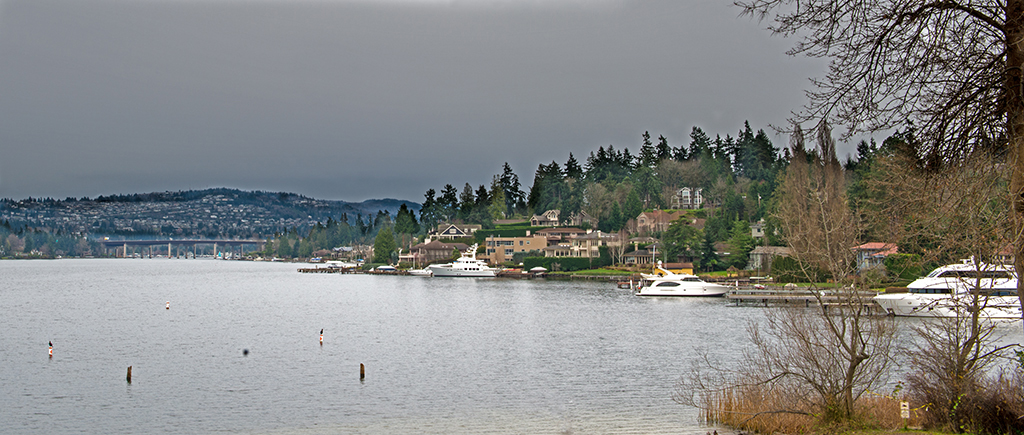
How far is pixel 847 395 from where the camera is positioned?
15008mm

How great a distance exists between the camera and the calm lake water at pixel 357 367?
20.7 metres

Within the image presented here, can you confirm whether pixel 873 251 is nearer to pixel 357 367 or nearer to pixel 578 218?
pixel 357 367

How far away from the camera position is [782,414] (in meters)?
16.9

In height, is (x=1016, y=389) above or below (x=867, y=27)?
below

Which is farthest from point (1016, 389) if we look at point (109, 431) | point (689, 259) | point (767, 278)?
A: point (689, 259)

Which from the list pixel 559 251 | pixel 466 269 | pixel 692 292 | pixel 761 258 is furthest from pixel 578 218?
pixel 692 292

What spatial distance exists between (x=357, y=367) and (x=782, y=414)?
18.2 metres

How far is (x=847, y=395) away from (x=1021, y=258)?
693 cm

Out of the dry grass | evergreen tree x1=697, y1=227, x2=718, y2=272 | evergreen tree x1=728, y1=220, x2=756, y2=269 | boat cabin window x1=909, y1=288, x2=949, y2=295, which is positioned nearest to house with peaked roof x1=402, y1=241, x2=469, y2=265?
evergreen tree x1=697, y1=227, x2=718, y2=272

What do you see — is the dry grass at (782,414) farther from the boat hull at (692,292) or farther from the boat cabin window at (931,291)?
the boat hull at (692,292)

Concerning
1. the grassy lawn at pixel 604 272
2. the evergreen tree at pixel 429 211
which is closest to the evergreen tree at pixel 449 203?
the evergreen tree at pixel 429 211

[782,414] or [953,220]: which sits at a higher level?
[953,220]

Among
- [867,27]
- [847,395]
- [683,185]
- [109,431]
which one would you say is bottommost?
[109,431]

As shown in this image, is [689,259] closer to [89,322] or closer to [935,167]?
[89,322]
